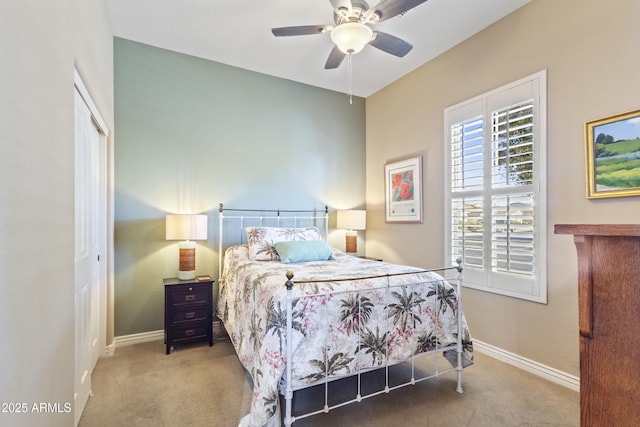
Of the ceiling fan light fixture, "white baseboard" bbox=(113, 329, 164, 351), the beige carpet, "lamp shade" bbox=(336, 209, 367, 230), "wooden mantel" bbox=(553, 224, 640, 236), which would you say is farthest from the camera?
"lamp shade" bbox=(336, 209, 367, 230)

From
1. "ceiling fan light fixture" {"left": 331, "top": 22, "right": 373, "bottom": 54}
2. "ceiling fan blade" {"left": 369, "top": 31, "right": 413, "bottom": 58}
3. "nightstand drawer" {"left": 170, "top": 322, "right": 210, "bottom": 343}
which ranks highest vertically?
"ceiling fan blade" {"left": 369, "top": 31, "right": 413, "bottom": 58}

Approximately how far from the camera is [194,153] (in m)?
3.55

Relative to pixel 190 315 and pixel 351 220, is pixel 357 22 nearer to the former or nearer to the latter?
pixel 351 220

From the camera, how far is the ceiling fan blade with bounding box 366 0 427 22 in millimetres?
2055

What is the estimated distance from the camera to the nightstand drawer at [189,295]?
3.02m

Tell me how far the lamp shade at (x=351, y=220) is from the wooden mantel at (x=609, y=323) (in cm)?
349

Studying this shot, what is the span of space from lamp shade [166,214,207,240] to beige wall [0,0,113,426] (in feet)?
4.64

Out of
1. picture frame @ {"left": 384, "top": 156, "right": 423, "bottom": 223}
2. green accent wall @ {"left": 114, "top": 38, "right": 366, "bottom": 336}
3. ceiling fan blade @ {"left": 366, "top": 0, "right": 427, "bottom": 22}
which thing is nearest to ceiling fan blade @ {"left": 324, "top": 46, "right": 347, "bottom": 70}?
ceiling fan blade @ {"left": 366, "top": 0, "right": 427, "bottom": 22}

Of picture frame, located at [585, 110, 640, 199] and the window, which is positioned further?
the window

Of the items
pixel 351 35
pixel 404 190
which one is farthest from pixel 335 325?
pixel 404 190

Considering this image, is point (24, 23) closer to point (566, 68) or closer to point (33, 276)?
point (33, 276)

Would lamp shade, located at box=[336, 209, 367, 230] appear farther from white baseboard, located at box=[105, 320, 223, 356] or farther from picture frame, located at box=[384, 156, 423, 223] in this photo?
white baseboard, located at box=[105, 320, 223, 356]

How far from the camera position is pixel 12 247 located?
996mm

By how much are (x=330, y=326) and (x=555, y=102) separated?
2470 millimetres
